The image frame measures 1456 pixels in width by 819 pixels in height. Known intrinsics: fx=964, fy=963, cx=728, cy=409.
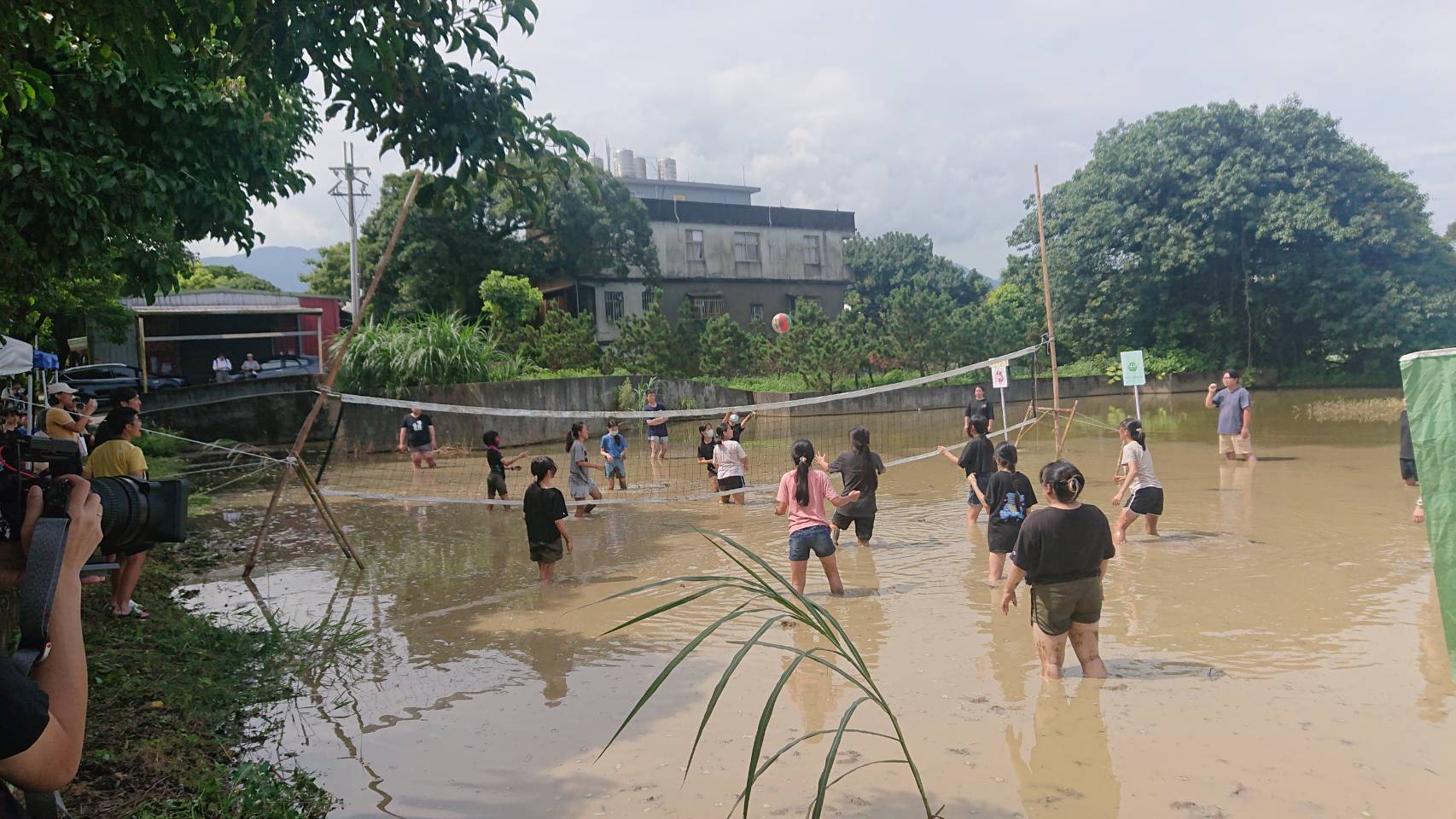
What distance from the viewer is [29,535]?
7.86ft

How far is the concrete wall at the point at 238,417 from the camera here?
66.9ft

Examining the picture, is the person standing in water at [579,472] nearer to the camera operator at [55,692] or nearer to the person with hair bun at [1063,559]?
the person with hair bun at [1063,559]

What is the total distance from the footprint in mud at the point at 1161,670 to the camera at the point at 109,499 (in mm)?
5287

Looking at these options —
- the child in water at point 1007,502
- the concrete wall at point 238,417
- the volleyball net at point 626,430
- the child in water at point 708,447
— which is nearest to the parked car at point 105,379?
the concrete wall at point 238,417

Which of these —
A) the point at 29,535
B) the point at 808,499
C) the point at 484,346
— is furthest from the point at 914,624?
the point at 484,346

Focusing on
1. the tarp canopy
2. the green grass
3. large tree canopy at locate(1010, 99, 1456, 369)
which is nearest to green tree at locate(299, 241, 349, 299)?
large tree canopy at locate(1010, 99, 1456, 369)

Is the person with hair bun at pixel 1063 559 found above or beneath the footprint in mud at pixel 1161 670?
above

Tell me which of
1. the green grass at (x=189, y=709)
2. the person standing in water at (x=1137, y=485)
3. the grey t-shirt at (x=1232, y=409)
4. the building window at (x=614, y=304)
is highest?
the building window at (x=614, y=304)

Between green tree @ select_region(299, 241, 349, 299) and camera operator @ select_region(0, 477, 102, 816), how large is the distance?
4681 cm

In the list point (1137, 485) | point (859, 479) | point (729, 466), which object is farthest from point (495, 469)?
point (1137, 485)

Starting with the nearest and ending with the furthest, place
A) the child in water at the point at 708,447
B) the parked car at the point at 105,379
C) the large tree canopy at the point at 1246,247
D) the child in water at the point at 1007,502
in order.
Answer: the child in water at the point at 1007,502 → the child in water at the point at 708,447 → the parked car at the point at 105,379 → the large tree canopy at the point at 1246,247

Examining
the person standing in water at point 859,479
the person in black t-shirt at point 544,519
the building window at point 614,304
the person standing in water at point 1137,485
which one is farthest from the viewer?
the building window at point 614,304

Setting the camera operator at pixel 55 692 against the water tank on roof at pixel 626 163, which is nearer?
the camera operator at pixel 55 692

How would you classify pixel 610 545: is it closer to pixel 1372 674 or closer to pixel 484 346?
pixel 1372 674
